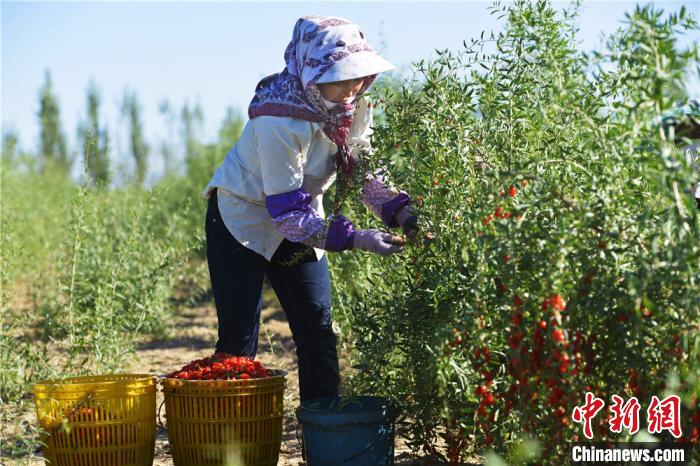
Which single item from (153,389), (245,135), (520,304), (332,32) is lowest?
(153,389)

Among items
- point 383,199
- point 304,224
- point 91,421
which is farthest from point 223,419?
point 383,199

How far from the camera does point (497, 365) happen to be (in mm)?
3133

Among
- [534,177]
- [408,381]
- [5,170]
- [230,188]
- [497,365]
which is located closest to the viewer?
[534,177]

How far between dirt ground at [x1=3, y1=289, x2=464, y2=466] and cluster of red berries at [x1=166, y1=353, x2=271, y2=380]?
0.54 meters

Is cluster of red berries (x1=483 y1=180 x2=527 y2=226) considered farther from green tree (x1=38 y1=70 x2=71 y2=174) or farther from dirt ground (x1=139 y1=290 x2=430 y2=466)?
green tree (x1=38 y1=70 x2=71 y2=174)

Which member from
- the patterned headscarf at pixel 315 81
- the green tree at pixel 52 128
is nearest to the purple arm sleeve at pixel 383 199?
the patterned headscarf at pixel 315 81

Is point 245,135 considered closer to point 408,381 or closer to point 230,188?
point 230,188

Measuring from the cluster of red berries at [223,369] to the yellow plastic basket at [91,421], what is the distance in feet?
0.66

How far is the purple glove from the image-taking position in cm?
331

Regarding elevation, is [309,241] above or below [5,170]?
below

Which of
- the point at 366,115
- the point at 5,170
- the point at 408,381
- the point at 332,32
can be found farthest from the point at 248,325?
the point at 5,170

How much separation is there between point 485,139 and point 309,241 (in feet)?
2.47

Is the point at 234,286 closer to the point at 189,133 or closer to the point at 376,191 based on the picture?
the point at 376,191

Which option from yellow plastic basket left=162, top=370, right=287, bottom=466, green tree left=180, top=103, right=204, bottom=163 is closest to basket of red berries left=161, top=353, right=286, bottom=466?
yellow plastic basket left=162, top=370, right=287, bottom=466
